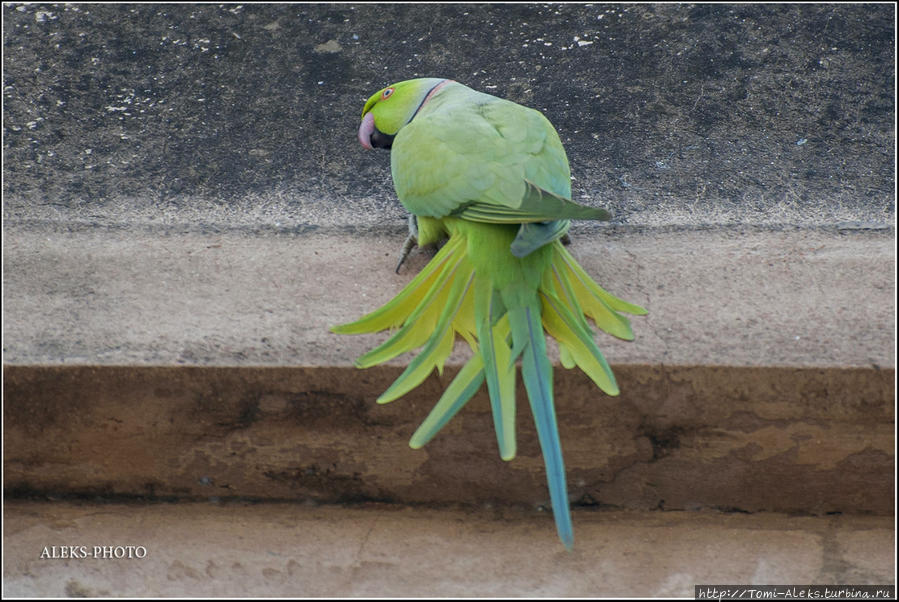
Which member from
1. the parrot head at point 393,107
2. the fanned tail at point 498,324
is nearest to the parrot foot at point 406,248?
the fanned tail at point 498,324

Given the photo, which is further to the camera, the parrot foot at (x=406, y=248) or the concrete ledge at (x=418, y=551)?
the parrot foot at (x=406, y=248)

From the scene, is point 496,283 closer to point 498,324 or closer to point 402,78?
point 498,324

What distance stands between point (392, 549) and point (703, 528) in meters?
0.58

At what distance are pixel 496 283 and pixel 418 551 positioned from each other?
506 mm

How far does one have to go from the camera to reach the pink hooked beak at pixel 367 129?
222cm

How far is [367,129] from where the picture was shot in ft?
7.32

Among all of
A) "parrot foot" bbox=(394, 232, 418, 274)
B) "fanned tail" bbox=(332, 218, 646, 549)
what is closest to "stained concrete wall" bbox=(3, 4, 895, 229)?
"parrot foot" bbox=(394, 232, 418, 274)

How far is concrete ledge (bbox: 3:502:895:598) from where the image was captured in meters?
1.44

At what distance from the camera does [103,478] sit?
1.63 metres

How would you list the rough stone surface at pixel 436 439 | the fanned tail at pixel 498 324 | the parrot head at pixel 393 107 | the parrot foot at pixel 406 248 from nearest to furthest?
the fanned tail at pixel 498 324
the rough stone surface at pixel 436 439
the parrot foot at pixel 406 248
the parrot head at pixel 393 107

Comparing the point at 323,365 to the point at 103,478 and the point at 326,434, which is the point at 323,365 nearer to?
the point at 326,434

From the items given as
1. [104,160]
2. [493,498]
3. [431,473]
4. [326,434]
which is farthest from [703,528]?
[104,160]

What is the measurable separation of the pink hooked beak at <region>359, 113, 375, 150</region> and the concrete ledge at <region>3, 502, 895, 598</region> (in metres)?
1.04

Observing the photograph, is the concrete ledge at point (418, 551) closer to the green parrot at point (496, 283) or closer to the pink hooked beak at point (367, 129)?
the green parrot at point (496, 283)
